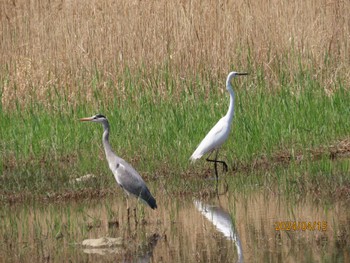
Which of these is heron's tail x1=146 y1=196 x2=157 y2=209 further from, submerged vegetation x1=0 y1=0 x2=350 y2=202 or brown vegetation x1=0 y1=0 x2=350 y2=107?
brown vegetation x1=0 y1=0 x2=350 y2=107

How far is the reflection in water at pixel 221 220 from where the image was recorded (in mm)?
6504

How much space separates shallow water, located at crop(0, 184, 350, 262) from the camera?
20.4 ft

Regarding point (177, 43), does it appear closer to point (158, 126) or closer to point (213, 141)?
point (158, 126)

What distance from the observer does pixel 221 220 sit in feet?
23.8

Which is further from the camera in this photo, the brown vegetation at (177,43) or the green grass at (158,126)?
the brown vegetation at (177,43)

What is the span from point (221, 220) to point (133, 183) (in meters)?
0.88

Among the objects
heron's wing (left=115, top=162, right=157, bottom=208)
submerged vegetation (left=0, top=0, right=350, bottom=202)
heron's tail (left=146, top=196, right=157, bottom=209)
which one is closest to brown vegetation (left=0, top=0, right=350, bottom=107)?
submerged vegetation (left=0, top=0, right=350, bottom=202)

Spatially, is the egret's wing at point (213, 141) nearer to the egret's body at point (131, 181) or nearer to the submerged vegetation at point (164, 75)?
the submerged vegetation at point (164, 75)
